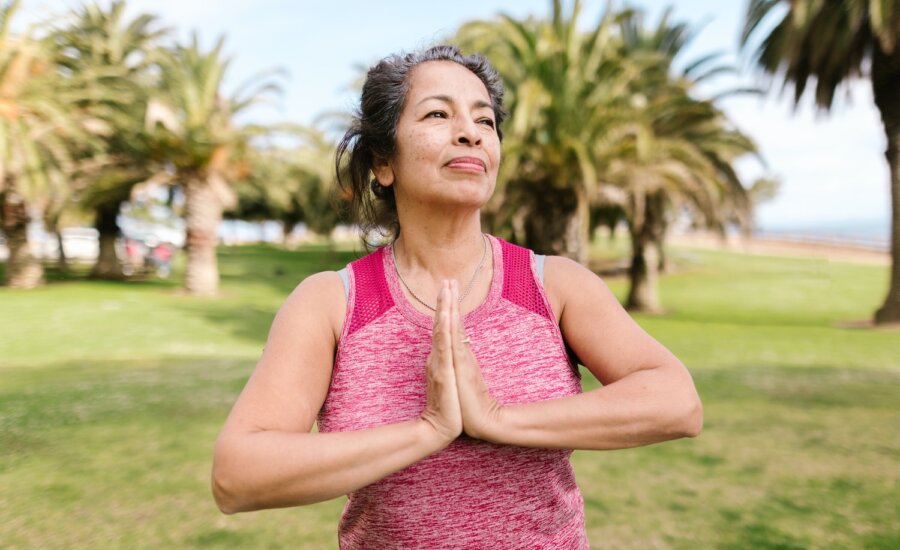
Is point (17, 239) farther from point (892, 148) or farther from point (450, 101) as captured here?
point (892, 148)

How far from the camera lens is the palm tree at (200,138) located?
19.4 metres

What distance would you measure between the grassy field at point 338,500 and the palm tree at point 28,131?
4521 mm

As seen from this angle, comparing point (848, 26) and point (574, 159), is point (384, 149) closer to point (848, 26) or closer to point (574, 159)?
point (574, 159)

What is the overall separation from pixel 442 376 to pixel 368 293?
1.13 ft

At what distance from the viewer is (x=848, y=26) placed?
14.8 metres

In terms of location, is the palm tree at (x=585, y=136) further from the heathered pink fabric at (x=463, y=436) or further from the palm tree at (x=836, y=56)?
the heathered pink fabric at (x=463, y=436)

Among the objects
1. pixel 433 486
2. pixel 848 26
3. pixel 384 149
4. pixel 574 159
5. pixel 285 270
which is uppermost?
pixel 848 26

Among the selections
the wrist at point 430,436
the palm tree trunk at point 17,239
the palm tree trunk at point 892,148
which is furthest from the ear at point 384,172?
the palm tree trunk at point 17,239

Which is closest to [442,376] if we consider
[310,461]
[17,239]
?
[310,461]

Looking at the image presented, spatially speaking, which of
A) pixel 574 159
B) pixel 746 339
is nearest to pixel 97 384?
pixel 574 159

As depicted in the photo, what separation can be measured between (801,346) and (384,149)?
13198 millimetres

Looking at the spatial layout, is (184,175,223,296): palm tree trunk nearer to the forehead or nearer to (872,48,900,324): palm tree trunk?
(872,48,900,324): palm tree trunk

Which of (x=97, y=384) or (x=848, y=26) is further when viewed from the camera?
(x=848, y=26)

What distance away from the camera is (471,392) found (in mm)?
1376
